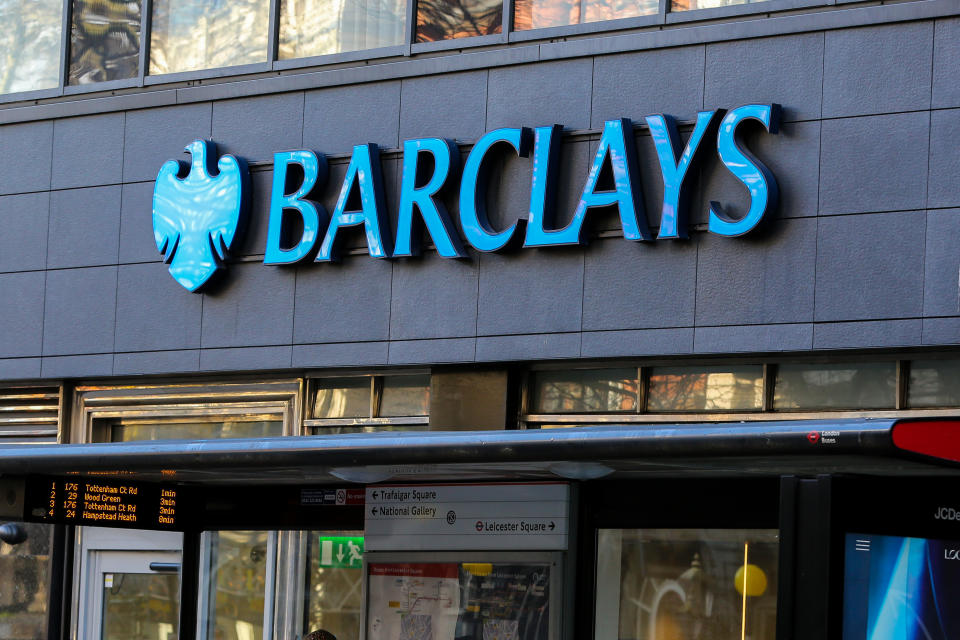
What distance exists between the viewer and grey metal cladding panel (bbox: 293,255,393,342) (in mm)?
13266

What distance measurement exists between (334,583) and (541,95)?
4.52 meters

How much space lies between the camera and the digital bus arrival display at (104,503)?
1040 cm

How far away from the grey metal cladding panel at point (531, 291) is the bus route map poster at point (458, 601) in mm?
3364

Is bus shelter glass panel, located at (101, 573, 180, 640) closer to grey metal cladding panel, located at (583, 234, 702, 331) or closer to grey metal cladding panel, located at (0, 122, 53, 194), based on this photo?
grey metal cladding panel, located at (0, 122, 53, 194)

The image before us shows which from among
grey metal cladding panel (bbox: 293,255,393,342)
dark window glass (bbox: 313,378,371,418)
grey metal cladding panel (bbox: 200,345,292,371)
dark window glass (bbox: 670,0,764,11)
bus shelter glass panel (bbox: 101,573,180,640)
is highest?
dark window glass (bbox: 670,0,764,11)

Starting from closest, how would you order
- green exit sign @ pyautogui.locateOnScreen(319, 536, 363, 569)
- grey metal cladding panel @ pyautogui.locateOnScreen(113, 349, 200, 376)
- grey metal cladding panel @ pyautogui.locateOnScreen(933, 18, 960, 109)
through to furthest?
grey metal cladding panel @ pyautogui.locateOnScreen(933, 18, 960, 109)
green exit sign @ pyautogui.locateOnScreen(319, 536, 363, 569)
grey metal cladding panel @ pyautogui.locateOnScreen(113, 349, 200, 376)

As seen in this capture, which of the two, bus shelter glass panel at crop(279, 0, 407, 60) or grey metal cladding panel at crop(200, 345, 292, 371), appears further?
bus shelter glass panel at crop(279, 0, 407, 60)

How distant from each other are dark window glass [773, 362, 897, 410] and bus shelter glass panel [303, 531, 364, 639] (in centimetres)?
399

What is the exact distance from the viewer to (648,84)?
12.3 metres

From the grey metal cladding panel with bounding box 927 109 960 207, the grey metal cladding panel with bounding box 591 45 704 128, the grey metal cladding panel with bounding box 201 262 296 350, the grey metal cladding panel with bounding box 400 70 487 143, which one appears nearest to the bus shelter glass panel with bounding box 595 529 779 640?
the grey metal cladding panel with bounding box 927 109 960 207

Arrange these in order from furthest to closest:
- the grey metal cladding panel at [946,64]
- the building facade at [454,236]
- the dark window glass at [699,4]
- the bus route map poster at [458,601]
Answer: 1. the dark window glass at [699,4]
2. the building facade at [454,236]
3. the grey metal cladding panel at [946,64]
4. the bus route map poster at [458,601]

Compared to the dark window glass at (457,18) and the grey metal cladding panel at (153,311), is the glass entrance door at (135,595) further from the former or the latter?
the dark window glass at (457,18)

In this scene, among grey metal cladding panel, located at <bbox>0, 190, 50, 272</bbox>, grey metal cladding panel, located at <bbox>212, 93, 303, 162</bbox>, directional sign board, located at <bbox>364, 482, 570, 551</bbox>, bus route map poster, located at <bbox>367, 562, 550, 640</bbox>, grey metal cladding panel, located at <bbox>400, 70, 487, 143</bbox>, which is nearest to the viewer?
directional sign board, located at <bbox>364, 482, 570, 551</bbox>

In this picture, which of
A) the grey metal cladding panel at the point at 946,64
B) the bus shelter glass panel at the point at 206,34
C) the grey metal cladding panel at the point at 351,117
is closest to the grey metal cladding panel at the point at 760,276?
the grey metal cladding panel at the point at 946,64
